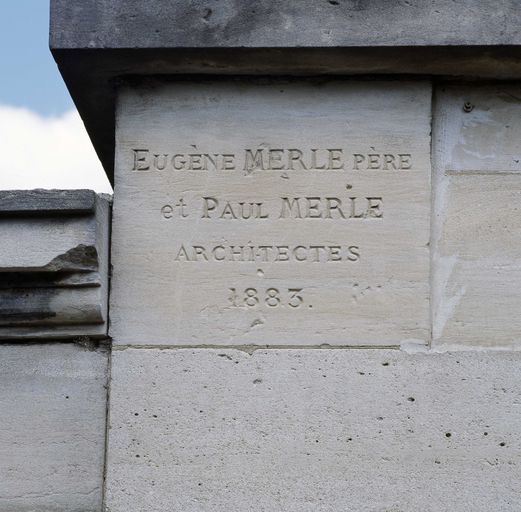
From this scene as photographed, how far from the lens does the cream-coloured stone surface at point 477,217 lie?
446 cm

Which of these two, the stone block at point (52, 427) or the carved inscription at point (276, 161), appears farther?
the carved inscription at point (276, 161)

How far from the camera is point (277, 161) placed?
461 centimetres

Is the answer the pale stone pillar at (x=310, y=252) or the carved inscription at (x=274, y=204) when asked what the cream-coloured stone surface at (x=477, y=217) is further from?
the carved inscription at (x=274, y=204)

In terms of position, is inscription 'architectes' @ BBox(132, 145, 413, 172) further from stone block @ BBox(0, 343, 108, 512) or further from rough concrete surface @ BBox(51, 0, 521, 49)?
stone block @ BBox(0, 343, 108, 512)

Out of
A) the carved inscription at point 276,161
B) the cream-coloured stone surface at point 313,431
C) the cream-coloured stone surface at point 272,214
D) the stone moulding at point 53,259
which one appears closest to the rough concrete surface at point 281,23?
the cream-coloured stone surface at point 272,214

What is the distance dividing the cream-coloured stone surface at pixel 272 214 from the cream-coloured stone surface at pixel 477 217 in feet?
0.30

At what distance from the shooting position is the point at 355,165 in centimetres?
459

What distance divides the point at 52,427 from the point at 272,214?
133 cm

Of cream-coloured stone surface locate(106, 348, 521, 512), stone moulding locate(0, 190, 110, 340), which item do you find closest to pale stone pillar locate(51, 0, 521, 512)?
cream-coloured stone surface locate(106, 348, 521, 512)


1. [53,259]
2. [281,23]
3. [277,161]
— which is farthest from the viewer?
[277,161]

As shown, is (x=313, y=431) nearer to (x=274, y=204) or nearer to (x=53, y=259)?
(x=274, y=204)

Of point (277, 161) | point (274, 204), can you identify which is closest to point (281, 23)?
point (277, 161)

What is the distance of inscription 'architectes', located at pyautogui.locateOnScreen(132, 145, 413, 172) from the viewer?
459 cm

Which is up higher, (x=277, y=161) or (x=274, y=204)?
(x=277, y=161)
